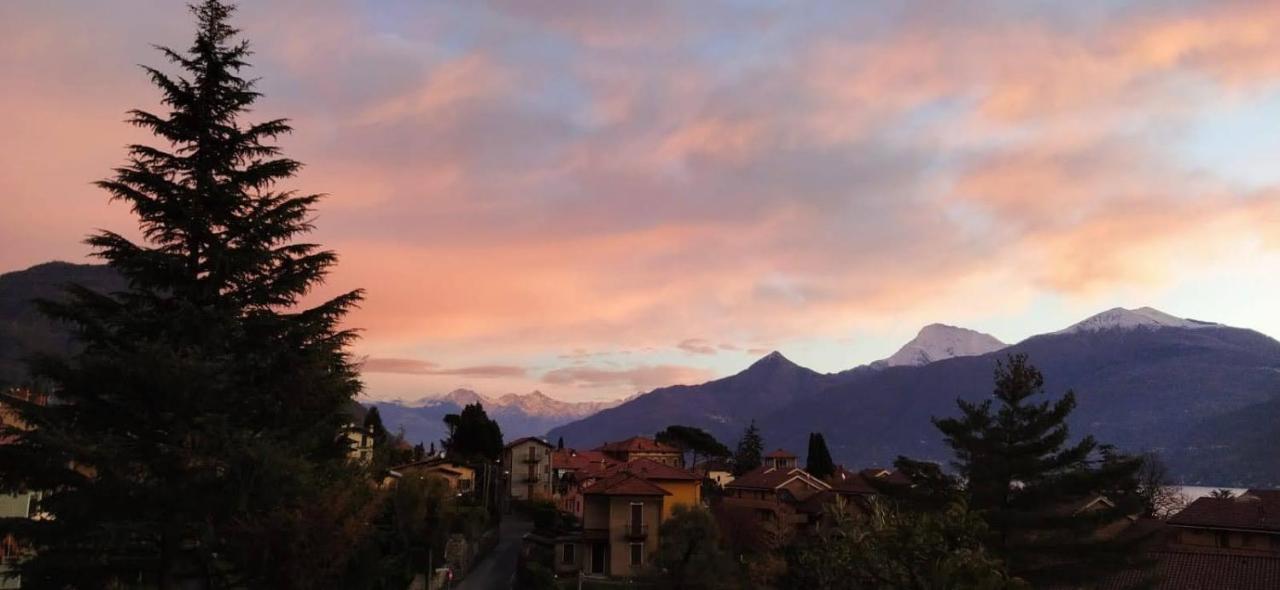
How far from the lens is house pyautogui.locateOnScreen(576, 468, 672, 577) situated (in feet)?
163

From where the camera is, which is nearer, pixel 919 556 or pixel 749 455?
pixel 919 556

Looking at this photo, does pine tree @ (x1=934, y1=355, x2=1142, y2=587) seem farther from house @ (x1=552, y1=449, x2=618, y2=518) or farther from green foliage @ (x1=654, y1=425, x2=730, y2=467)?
green foliage @ (x1=654, y1=425, x2=730, y2=467)

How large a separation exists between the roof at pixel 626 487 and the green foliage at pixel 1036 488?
822 inches

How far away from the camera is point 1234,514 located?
45500mm

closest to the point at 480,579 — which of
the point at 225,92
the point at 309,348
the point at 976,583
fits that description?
the point at 309,348

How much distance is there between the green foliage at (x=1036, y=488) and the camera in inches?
1256

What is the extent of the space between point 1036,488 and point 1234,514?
22108mm

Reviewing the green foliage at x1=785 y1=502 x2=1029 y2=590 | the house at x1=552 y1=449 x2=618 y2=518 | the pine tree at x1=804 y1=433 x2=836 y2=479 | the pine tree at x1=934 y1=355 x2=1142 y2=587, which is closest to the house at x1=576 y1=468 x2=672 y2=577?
the pine tree at x1=934 y1=355 x2=1142 y2=587

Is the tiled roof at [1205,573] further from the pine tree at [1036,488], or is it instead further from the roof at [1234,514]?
the roof at [1234,514]

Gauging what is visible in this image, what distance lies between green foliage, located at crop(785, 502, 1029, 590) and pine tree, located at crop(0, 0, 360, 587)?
11.2m

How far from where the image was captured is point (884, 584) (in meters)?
15.4

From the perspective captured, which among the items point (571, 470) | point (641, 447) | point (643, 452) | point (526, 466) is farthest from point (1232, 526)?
point (526, 466)

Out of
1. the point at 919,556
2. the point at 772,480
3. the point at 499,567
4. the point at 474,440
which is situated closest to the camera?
the point at 919,556

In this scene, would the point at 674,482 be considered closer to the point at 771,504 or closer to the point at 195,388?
the point at 771,504
